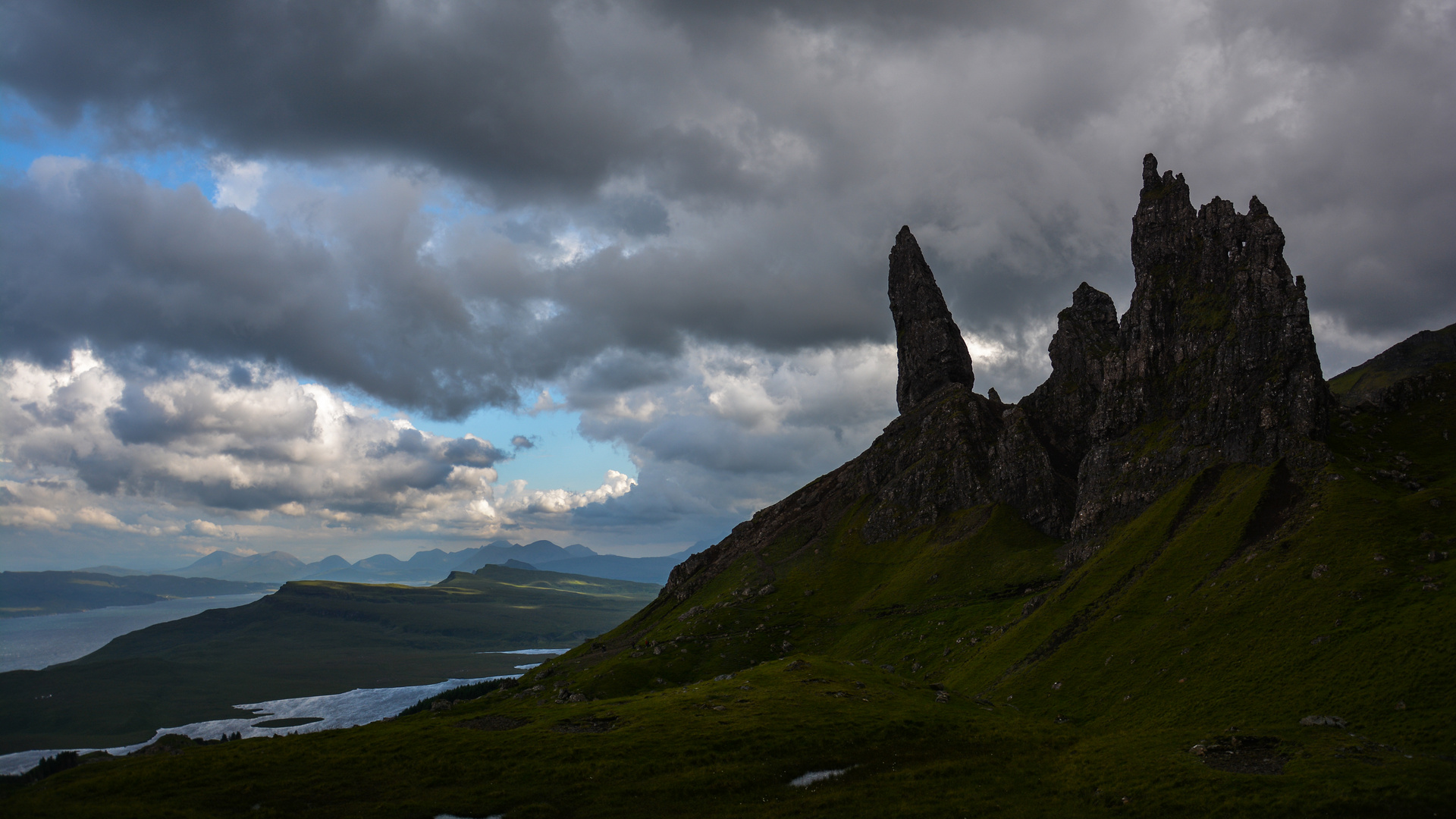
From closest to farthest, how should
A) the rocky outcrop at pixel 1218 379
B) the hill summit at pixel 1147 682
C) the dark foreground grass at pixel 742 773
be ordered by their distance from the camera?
→ the dark foreground grass at pixel 742 773 < the hill summit at pixel 1147 682 < the rocky outcrop at pixel 1218 379

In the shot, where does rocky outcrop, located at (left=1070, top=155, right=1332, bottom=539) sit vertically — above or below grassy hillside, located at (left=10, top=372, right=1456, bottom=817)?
above

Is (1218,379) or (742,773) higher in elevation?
(1218,379)

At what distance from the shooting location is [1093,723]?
334 feet

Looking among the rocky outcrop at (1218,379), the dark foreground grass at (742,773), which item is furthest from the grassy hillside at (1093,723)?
the rocky outcrop at (1218,379)

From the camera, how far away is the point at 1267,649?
98.8 metres

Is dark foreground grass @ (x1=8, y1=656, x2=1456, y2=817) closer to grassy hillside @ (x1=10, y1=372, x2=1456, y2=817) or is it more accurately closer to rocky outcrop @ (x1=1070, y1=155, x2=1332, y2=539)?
grassy hillside @ (x1=10, y1=372, x2=1456, y2=817)

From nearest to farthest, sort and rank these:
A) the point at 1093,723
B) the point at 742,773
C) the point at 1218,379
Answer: the point at 742,773, the point at 1093,723, the point at 1218,379

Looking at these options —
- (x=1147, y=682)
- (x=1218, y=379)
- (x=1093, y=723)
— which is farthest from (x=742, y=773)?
(x=1218, y=379)

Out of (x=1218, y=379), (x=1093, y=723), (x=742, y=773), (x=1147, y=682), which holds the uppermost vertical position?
(x=1218, y=379)

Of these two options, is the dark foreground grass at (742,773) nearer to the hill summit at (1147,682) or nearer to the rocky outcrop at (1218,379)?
the hill summit at (1147,682)

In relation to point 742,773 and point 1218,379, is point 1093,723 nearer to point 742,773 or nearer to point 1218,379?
point 742,773

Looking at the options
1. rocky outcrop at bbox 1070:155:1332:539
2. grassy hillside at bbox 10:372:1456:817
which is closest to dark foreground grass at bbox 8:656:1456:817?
grassy hillside at bbox 10:372:1456:817

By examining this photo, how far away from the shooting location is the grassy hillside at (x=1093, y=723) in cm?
6075

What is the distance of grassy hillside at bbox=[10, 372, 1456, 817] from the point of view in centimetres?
6075
